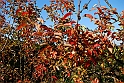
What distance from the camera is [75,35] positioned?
2434 millimetres

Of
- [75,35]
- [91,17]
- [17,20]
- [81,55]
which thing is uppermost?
[17,20]

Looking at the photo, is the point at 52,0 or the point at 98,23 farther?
the point at 52,0

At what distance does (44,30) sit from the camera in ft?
7.23

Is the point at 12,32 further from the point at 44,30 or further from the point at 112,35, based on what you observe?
the point at 44,30

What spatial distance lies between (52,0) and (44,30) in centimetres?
395

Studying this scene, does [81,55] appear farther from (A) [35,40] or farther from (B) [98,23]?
(A) [35,40]

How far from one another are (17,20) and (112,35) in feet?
12.7

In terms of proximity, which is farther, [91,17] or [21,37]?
[21,37]

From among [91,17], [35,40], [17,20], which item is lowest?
[91,17]

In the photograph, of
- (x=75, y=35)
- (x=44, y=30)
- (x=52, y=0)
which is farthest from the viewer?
(x=52, y=0)

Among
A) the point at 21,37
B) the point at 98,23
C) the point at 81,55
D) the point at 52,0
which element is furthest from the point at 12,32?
the point at 81,55

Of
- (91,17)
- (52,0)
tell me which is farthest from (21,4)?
(91,17)

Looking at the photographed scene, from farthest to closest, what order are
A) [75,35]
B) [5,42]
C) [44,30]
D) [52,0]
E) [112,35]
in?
[5,42], [52,0], [112,35], [75,35], [44,30]

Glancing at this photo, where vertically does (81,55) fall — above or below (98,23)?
below
